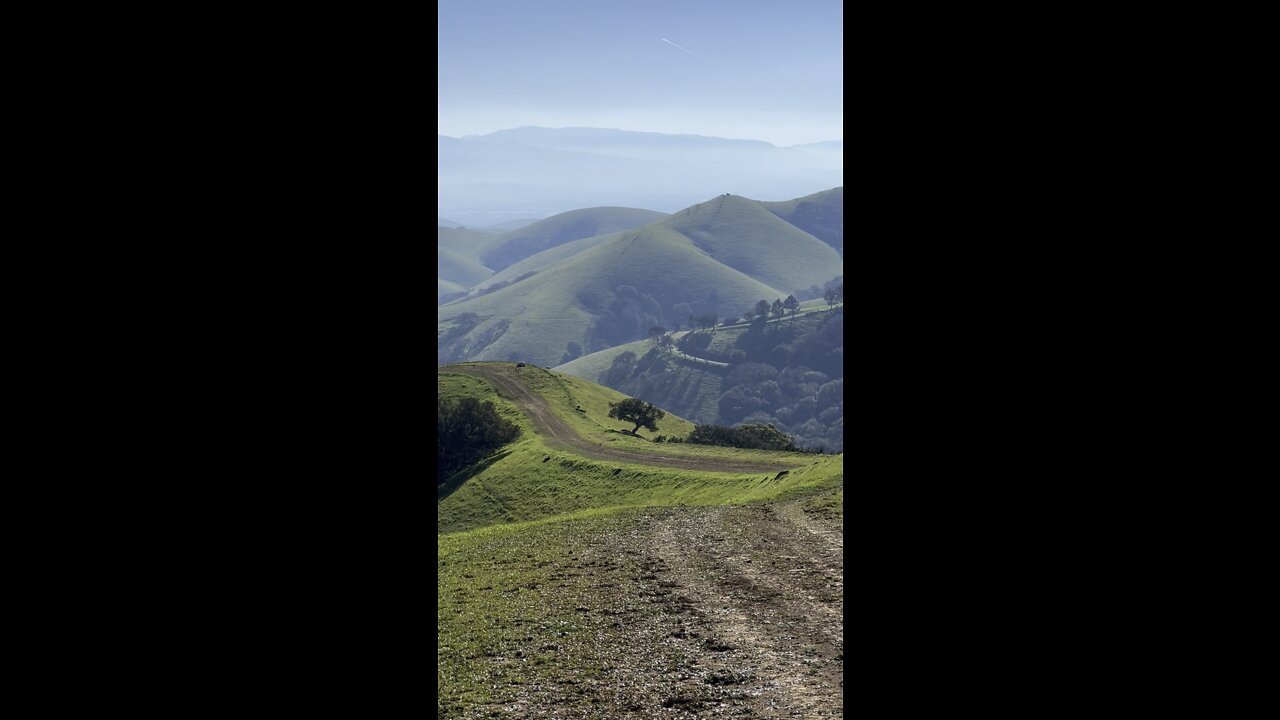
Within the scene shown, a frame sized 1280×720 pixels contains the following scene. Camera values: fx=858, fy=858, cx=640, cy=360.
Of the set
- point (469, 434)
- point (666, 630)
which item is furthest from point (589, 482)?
point (666, 630)

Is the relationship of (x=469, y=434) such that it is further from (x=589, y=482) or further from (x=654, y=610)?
(x=654, y=610)

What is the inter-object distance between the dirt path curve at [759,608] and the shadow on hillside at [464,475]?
35858 millimetres

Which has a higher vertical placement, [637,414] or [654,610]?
[637,414]

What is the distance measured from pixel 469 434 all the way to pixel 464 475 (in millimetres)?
7642

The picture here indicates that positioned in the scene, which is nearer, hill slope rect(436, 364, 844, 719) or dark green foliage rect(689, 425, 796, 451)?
hill slope rect(436, 364, 844, 719)

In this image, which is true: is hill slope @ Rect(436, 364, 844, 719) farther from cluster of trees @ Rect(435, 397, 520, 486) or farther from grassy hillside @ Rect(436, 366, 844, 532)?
cluster of trees @ Rect(435, 397, 520, 486)

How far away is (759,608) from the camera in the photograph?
16641 millimetres

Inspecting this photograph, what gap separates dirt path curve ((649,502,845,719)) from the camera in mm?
12133

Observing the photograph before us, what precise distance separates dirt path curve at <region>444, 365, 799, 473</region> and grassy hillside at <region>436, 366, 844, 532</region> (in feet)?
3.23

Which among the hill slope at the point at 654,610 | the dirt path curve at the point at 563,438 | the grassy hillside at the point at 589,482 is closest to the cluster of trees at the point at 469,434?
the grassy hillside at the point at 589,482

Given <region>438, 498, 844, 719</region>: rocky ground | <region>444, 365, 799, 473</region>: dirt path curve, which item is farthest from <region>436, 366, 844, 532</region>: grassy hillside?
<region>438, 498, 844, 719</region>: rocky ground

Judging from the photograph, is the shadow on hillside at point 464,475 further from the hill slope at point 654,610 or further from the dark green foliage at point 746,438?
the hill slope at point 654,610
